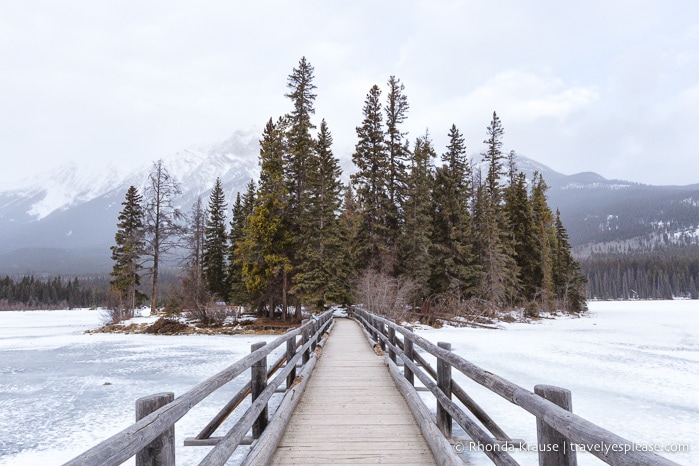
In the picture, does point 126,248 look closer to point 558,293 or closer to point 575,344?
point 575,344

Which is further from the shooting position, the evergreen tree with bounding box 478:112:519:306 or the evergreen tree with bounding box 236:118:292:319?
the evergreen tree with bounding box 478:112:519:306

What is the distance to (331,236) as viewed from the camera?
90.3 feet

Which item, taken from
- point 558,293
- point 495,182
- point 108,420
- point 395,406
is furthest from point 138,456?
point 558,293

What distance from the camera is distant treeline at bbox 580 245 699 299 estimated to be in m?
108

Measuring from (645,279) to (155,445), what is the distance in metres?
141

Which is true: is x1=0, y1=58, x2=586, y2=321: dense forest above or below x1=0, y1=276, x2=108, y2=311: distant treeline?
above

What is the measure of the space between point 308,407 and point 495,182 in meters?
36.2

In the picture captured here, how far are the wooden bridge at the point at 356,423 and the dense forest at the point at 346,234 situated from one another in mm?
19057

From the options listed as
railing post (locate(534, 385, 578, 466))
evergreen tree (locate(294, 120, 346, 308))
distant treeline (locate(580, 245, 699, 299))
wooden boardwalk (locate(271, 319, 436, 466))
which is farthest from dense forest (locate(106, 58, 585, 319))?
distant treeline (locate(580, 245, 699, 299))

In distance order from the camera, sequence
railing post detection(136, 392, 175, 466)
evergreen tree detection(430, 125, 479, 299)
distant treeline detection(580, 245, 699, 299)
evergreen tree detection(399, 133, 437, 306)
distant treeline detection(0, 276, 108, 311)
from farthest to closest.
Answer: distant treeline detection(580, 245, 699, 299) → distant treeline detection(0, 276, 108, 311) → evergreen tree detection(430, 125, 479, 299) → evergreen tree detection(399, 133, 437, 306) → railing post detection(136, 392, 175, 466)

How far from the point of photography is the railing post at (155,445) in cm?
222

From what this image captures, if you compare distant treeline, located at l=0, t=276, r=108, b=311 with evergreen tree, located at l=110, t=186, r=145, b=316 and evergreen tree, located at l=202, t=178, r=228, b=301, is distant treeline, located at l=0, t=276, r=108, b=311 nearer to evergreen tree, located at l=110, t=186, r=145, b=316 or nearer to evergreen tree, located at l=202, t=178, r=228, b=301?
evergreen tree, located at l=202, t=178, r=228, b=301

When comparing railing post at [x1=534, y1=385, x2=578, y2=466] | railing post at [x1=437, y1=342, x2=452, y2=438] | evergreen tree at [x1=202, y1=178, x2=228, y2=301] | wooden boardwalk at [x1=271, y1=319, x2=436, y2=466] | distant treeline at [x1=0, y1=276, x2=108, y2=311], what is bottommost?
distant treeline at [x1=0, y1=276, x2=108, y2=311]

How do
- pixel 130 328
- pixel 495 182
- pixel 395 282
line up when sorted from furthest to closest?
pixel 495 182
pixel 395 282
pixel 130 328
